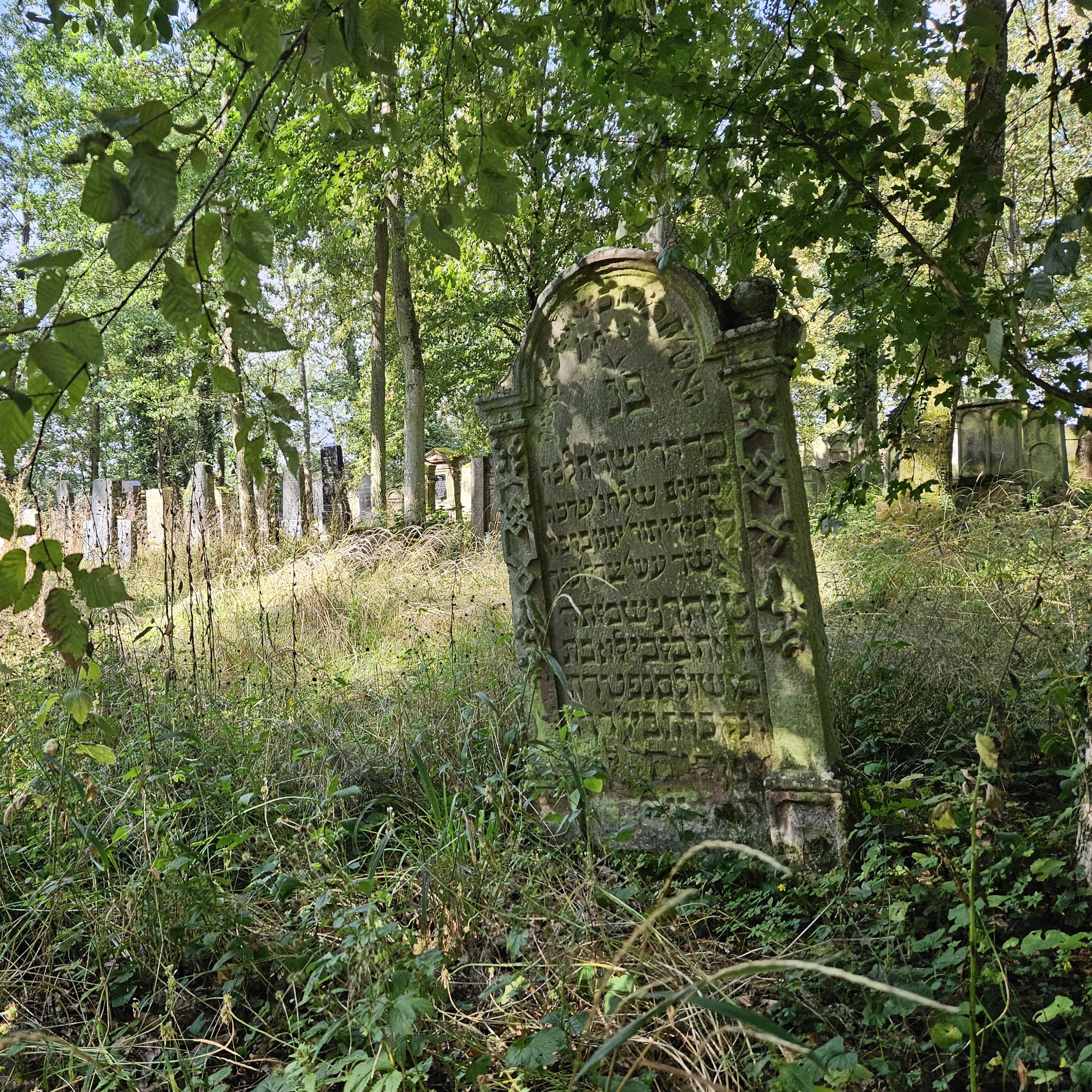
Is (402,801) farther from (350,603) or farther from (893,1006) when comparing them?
(350,603)

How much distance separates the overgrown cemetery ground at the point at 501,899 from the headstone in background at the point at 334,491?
385 cm

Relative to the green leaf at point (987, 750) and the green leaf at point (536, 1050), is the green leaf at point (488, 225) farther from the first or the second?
the green leaf at point (536, 1050)

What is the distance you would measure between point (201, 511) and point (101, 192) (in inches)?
283

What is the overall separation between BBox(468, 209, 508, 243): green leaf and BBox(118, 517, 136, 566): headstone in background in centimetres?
700

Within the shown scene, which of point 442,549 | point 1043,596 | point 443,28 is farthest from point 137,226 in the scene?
point 442,549

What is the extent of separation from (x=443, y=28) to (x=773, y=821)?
3340 millimetres

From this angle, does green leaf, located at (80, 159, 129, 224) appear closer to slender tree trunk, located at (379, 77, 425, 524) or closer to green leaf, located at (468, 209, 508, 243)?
green leaf, located at (468, 209, 508, 243)

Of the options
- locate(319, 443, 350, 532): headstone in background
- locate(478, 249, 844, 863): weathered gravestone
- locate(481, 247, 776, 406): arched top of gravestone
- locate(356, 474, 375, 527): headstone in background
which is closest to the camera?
locate(478, 249, 844, 863): weathered gravestone

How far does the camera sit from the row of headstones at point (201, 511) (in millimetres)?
7633

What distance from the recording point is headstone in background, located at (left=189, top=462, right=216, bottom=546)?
771 centimetres

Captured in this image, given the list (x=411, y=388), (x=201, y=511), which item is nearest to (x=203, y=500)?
(x=201, y=511)

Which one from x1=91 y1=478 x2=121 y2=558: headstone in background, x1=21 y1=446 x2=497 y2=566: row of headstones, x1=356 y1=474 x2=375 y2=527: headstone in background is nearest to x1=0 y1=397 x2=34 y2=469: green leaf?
x1=21 y1=446 x2=497 y2=566: row of headstones

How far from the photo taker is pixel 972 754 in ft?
10.5

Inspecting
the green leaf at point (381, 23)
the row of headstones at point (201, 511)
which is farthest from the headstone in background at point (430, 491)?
the green leaf at point (381, 23)
